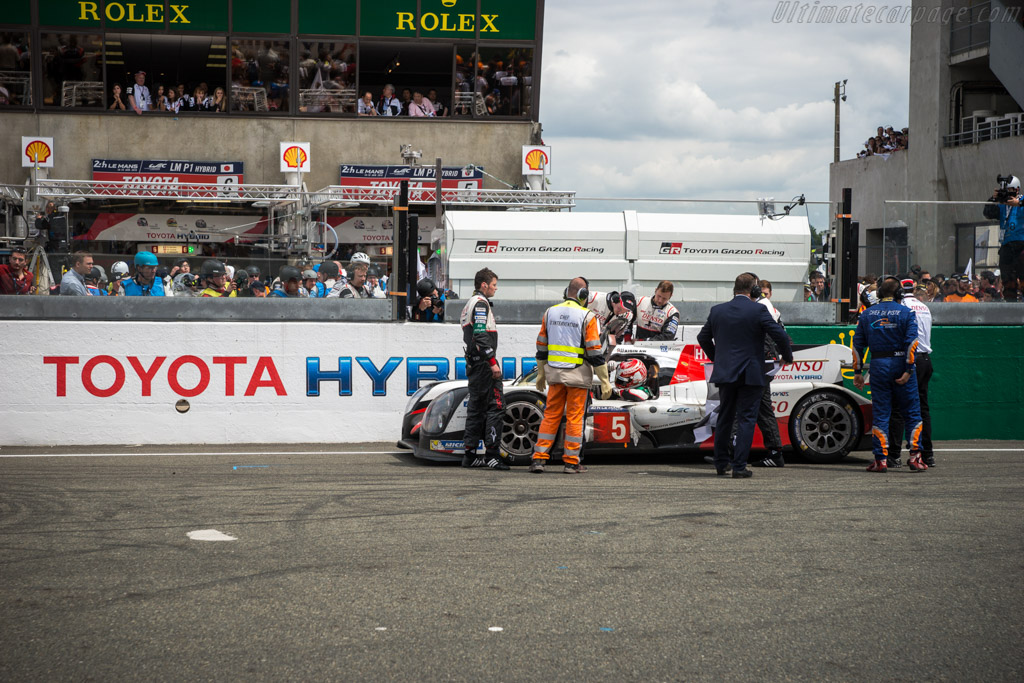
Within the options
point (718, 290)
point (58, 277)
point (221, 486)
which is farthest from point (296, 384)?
point (718, 290)

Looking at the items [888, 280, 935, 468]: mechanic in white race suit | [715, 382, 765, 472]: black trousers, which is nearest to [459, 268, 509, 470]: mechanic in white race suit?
[715, 382, 765, 472]: black trousers

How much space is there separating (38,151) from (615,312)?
65.6 ft

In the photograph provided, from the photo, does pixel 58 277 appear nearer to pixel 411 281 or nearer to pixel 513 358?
pixel 411 281

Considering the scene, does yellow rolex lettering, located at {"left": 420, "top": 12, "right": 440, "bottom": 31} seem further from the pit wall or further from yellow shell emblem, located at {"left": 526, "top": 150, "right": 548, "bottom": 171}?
the pit wall

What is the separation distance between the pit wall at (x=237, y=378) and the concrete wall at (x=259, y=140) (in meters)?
16.1

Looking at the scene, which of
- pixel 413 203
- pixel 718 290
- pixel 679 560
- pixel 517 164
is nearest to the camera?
pixel 679 560

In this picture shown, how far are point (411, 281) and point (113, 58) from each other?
17756 mm

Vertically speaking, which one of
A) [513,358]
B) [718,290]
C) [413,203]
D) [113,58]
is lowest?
[513,358]

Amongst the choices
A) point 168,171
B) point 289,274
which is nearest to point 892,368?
point 289,274

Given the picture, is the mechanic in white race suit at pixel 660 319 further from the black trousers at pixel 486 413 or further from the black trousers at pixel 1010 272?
the black trousers at pixel 1010 272

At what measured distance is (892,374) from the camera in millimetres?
9641

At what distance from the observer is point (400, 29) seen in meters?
27.0

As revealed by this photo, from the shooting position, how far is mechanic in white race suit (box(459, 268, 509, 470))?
948cm

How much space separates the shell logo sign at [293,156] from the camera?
89.1 feet
